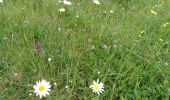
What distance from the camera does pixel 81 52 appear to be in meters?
2.28

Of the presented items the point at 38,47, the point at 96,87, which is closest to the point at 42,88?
the point at 96,87

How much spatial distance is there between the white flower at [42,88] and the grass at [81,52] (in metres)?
0.10

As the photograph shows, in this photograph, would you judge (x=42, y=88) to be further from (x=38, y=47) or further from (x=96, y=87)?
(x=38, y=47)

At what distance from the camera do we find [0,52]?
2240 mm

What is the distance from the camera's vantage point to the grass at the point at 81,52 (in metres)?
2.04

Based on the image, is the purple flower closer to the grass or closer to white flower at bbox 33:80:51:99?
the grass

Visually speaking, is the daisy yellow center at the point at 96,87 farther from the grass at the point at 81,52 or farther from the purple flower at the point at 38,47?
the purple flower at the point at 38,47

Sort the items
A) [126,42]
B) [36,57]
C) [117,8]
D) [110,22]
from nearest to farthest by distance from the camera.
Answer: [36,57], [126,42], [110,22], [117,8]

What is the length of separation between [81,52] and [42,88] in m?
0.53

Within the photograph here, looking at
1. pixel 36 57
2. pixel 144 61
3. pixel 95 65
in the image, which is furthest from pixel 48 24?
pixel 144 61

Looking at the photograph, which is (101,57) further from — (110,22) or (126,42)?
(110,22)

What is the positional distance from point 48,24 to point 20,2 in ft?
1.86

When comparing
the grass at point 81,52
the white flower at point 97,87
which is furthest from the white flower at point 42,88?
the white flower at point 97,87

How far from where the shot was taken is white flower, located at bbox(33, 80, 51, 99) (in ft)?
5.93
